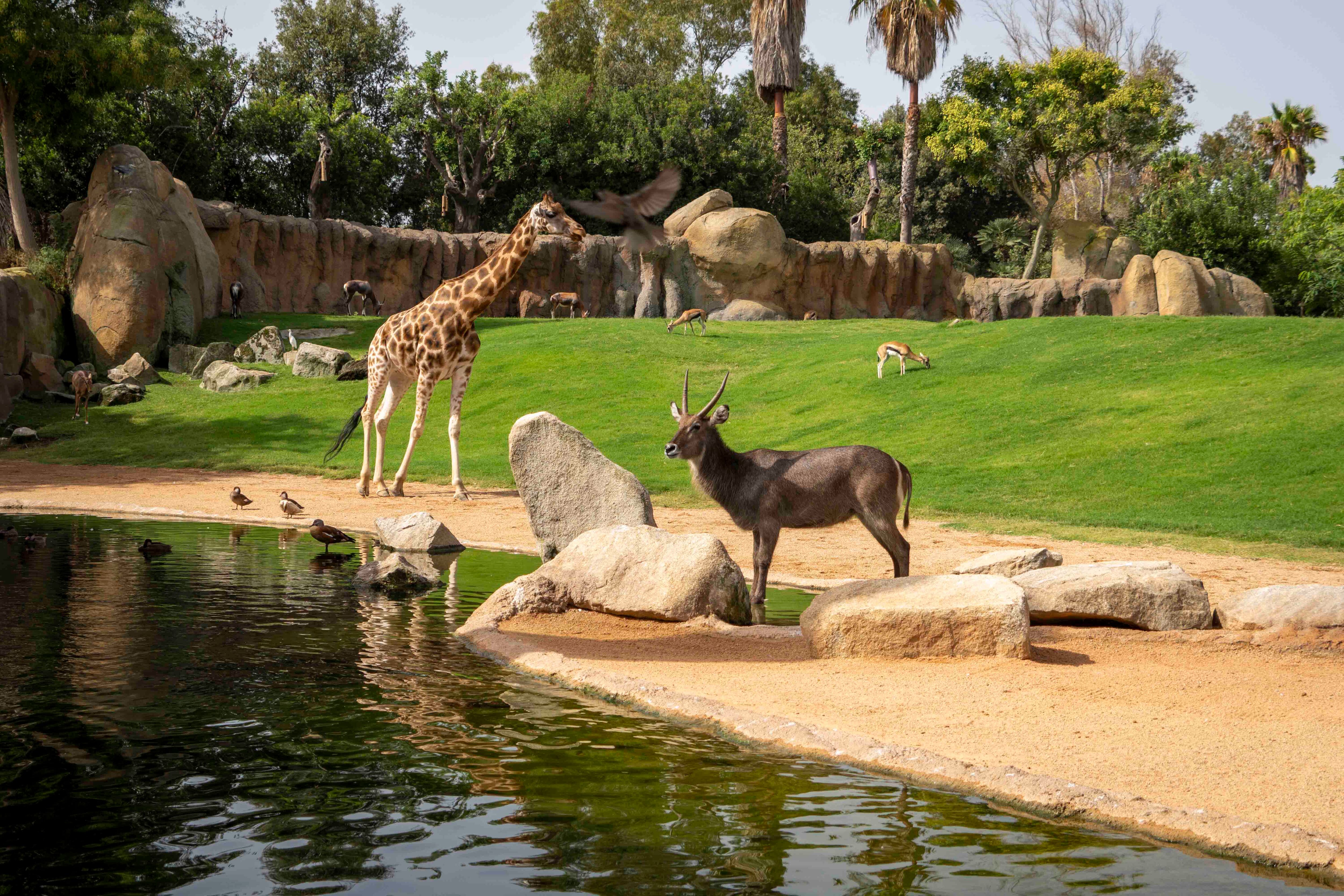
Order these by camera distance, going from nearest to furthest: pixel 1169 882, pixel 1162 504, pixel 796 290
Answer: pixel 1169 882
pixel 1162 504
pixel 796 290

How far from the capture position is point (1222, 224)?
44750 millimetres

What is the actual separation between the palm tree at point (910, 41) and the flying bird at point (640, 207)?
3694 cm

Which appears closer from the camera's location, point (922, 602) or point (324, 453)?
point (922, 602)

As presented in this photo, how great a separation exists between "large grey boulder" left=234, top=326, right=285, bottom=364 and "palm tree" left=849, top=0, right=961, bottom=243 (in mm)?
25362

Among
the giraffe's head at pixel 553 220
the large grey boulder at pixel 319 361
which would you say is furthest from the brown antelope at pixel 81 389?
the giraffe's head at pixel 553 220

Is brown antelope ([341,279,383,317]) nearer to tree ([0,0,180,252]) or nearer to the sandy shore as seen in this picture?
tree ([0,0,180,252])

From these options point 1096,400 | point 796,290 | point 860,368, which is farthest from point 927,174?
point 1096,400

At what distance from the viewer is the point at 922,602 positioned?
892 cm

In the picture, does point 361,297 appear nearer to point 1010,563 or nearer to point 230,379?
point 230,379

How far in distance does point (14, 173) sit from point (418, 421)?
19.9 m

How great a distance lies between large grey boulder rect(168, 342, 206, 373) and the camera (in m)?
32.3

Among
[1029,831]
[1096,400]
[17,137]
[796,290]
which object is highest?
[17,137]

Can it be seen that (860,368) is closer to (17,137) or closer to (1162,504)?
(1162,504)

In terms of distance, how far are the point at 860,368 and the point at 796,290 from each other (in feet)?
55.3
